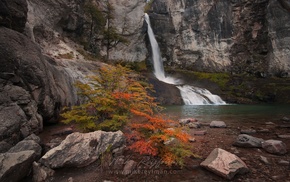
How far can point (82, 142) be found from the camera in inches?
192

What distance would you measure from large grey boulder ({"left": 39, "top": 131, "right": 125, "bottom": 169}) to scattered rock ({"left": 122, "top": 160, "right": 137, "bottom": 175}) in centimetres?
79

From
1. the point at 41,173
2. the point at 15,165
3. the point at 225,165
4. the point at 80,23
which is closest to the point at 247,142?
the point at 225,165

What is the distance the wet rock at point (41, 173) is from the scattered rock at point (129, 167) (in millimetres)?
1798

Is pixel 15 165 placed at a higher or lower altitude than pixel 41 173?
higher

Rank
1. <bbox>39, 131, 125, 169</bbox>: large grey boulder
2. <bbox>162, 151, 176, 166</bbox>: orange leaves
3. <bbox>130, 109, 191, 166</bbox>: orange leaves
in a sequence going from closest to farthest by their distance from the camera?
1. <bbox>39, 131, 125, 169</bbox>: large grey boulder
2. <bbox>162, 151, 176, 166</bbox>: orange leaves
3. <bbox>130, 109, 191, 166</bbox>: orange leaves

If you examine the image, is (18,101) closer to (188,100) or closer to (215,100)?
(188,100)

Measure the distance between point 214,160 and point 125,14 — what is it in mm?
41643

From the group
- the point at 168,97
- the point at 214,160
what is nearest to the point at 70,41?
the point at 168,97

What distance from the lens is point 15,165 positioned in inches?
142

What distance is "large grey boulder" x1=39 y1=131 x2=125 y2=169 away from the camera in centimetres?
434

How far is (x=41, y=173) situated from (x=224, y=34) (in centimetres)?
4561

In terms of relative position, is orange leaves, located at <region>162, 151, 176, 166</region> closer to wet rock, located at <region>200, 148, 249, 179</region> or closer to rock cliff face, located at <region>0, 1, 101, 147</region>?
wet rock, located at <region>200, 148, 249, 179</region>

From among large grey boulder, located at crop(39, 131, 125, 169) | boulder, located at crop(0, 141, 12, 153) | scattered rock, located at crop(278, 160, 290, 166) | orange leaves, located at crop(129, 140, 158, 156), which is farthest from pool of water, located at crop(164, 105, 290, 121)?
boulder, located at crop(0, 141, 12, 153)

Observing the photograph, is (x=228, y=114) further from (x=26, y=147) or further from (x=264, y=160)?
(x=26, y=147)
